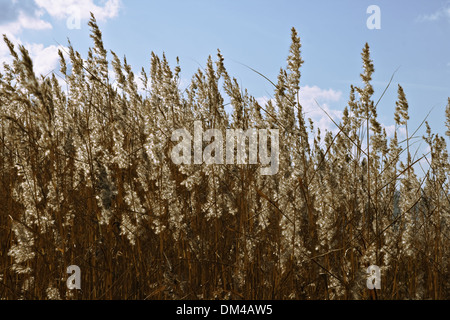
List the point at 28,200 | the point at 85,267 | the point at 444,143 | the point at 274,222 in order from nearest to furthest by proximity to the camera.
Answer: the point at 28,200 < the point at 85,267 < the point at 274,222 < the point at 444,143

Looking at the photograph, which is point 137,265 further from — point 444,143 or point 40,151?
point 444,143

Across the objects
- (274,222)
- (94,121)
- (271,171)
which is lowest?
(274,222)

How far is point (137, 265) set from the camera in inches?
83.7

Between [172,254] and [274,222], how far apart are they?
0.64 m

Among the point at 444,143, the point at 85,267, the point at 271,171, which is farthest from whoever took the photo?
the point at 444,143

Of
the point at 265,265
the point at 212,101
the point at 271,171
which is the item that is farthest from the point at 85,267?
the point at 212,101

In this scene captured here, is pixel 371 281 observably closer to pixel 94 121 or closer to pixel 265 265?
pixel 265 265

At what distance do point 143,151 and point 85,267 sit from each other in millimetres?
648

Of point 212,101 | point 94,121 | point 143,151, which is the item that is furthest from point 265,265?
point 94,121

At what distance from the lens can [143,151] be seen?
6.88 feet

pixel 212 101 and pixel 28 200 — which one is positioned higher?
pixel 212 101

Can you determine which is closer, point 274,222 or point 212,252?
point 212,252

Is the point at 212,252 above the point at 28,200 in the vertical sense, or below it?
below
